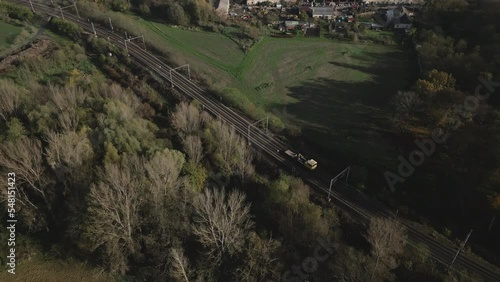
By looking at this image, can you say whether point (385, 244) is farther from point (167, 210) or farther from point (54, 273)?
point (54, 273)

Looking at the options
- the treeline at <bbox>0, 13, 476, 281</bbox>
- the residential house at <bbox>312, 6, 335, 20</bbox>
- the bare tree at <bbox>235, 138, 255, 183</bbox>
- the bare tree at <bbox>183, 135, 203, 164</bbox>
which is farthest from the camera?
the residential house at <bbox>312, 6, 335, 20</bbox>

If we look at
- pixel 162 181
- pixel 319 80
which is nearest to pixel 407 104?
pixel 319 80

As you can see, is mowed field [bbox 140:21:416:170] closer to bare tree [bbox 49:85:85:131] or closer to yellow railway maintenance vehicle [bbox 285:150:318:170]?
yellow railway maintenance vehicle [bbox 285:150:318:170]

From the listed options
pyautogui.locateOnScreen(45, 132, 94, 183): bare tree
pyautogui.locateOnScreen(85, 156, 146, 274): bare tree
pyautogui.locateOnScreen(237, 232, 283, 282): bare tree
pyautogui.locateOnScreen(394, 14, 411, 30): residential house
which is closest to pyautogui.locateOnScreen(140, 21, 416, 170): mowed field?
pyautogui.locateOnScreen(394, 14, 411, 30): residential house

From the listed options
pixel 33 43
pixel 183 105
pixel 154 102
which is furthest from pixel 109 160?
pixel 33 43

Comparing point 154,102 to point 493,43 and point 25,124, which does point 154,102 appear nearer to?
point 25,124

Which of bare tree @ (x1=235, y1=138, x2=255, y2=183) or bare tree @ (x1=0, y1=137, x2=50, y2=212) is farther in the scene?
bare tree @ (x1=235, y1=138, x2=255, y2=183)

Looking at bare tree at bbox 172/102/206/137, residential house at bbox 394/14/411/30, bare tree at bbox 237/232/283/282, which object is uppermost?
residential house at bbox 394/14/411/30
